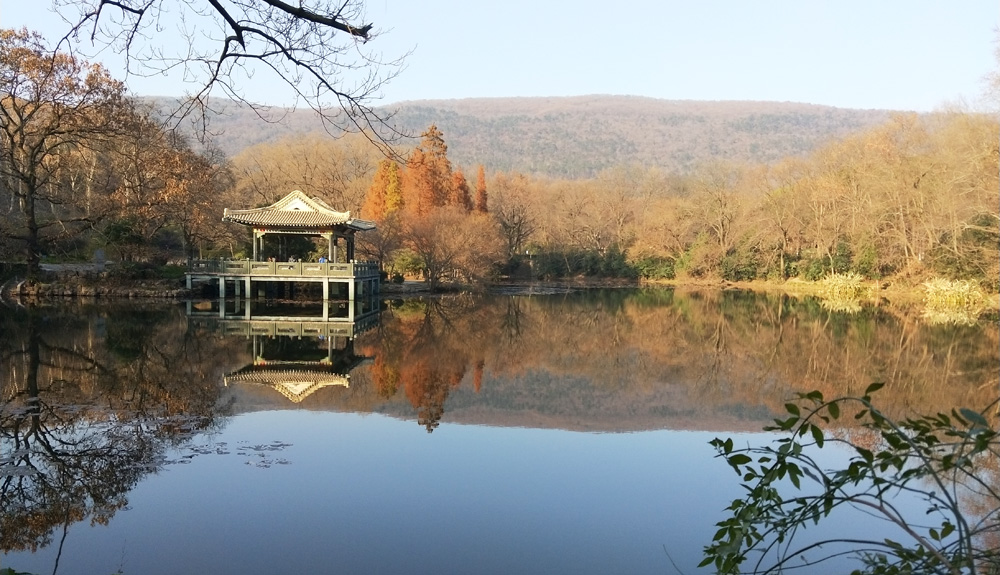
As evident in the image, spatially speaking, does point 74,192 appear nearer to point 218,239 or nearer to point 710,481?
point 218,239

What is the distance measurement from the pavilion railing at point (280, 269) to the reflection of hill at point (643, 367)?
8.57 feet

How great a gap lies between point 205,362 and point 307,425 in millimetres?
4406

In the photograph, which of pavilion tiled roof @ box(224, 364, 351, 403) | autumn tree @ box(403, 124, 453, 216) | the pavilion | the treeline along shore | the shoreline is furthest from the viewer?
autumn tree @ box(403, 124, 453, 216)

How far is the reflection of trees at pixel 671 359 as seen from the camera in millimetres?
10656

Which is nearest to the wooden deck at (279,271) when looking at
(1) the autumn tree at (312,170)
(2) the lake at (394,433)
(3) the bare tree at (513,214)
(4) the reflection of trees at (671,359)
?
(4) the reflection of trees at (671,359)

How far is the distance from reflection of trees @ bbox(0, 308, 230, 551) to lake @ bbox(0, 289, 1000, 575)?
4 cm

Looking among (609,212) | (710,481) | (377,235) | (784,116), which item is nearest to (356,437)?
(710,481)

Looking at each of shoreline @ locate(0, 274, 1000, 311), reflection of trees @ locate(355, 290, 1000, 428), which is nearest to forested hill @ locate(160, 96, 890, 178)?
shoreline @ locate(0, 274, 1000, 311)

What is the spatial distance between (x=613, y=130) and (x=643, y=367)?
451ft

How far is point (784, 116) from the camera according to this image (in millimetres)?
150500

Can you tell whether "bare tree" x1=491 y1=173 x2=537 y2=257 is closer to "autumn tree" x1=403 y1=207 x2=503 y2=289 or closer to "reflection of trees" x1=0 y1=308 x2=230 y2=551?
"autumn tree" x1=403 y1=207 x2=503 y2=289

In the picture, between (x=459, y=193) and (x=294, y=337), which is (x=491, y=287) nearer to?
(x=459, y=193)

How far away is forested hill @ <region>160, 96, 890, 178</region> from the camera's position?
123 metres

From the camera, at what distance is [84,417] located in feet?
26.7
